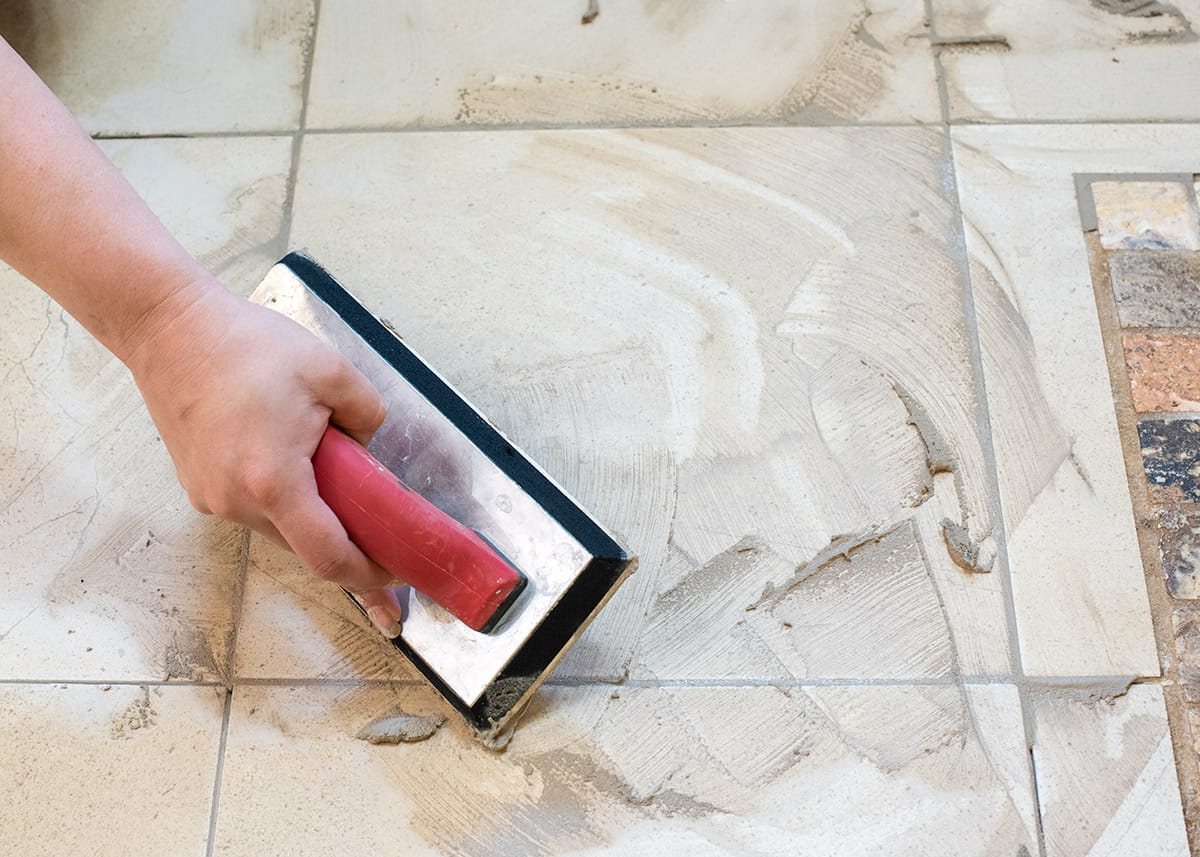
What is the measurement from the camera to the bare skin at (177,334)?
1038 mm

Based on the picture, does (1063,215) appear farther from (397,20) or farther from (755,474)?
(397,20)

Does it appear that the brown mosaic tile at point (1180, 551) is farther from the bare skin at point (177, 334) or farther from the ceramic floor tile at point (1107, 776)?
the bare skin at point (177, 334)

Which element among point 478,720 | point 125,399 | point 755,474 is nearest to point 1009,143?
point 755,474

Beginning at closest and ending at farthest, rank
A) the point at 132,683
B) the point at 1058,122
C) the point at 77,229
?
the point at 77,229 → the point at 132,683 → the point at 1058,122

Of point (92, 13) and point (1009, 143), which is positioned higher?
point (92, 13)

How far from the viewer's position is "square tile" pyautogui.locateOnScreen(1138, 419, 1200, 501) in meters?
1.36

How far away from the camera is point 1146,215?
4.92ft

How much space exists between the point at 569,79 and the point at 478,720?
0.99 metres

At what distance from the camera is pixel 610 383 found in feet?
4.70

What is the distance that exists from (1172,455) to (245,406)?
1163mm

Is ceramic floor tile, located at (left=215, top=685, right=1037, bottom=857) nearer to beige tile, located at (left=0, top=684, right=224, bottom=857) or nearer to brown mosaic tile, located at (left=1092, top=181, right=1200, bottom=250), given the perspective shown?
beige tile, located at (left=0, top=684, right=224, bottom=857)

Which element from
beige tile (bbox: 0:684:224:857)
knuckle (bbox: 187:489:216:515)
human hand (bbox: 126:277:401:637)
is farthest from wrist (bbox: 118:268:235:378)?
beige tile (bbox: 0:684:224:857)

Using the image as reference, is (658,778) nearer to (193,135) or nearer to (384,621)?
(384,621)

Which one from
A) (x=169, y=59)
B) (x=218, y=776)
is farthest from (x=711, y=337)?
(x=169, y=59)
